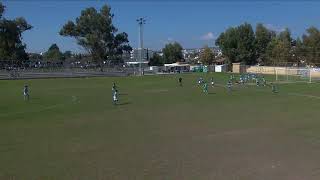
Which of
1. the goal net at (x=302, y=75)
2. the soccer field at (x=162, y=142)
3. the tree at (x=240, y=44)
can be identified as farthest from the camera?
the tree at (x=240, y=44)

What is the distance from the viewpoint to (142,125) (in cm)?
2780

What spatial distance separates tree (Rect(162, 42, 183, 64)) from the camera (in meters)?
177

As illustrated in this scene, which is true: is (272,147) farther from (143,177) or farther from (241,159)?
(143,177)

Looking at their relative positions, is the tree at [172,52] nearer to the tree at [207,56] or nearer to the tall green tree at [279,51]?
the tree at [207,56]

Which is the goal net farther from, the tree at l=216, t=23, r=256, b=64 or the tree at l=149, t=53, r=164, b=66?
the tree at l=149, t=53, r=164, b=66

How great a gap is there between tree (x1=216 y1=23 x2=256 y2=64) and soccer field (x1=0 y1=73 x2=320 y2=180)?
98.8 metres

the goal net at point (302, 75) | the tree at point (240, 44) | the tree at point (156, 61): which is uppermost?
the tree at point (240, 44)

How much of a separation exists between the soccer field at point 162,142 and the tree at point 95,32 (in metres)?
102

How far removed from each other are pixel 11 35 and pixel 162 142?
112 m

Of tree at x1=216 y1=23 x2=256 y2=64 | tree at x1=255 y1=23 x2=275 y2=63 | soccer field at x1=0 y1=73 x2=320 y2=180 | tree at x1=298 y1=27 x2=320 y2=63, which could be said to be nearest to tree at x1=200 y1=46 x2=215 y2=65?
tree at x1=216 y1=23 x2=256 y2=64

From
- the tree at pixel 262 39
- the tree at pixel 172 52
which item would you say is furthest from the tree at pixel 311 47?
the tree at pixel 172 52

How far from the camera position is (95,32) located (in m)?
138

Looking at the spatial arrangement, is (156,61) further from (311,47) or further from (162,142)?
(162,142)

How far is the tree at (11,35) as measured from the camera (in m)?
125
